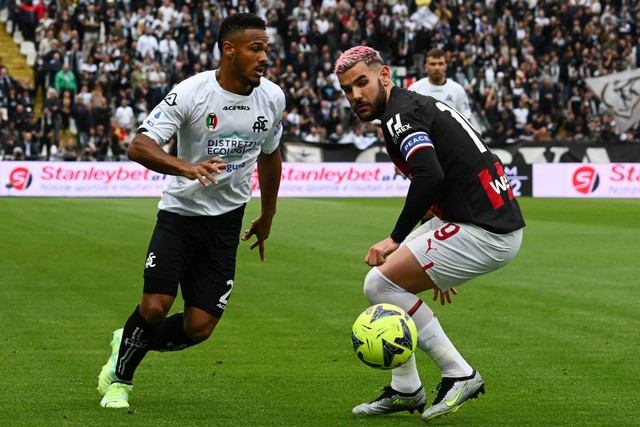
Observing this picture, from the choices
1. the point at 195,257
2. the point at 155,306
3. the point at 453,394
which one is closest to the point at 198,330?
the point at 155,306

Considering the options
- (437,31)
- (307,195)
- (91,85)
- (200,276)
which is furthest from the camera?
(437,31)

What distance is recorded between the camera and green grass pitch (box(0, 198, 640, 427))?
7.65 m

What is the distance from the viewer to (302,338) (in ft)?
35.2

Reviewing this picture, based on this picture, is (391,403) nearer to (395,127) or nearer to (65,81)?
(395,127)

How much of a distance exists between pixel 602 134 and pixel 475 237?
32.1 m

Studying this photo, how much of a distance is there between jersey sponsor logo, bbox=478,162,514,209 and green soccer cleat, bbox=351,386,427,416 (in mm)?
1293

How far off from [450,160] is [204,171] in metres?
1.48

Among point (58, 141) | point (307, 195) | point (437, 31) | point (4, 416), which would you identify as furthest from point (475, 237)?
point (437, 31)

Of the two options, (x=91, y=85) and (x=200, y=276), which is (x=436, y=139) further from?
(x=91, y=85)

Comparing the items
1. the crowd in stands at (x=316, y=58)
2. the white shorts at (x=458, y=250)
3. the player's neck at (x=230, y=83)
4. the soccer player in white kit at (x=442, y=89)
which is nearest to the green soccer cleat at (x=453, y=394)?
the white shorts at (x=458, y=250)

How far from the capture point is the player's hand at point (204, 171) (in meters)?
7.10

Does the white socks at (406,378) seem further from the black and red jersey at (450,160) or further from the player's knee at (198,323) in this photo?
the player's knee at (198,323)

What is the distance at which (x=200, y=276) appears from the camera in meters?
7.91

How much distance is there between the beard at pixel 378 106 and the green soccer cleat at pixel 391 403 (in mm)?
1733
